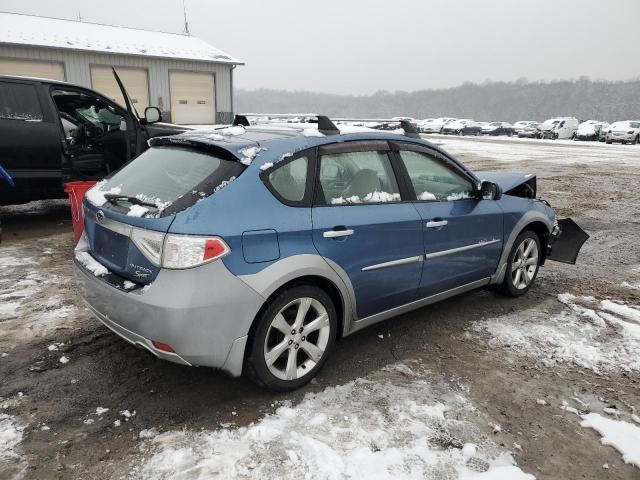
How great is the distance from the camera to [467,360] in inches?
139

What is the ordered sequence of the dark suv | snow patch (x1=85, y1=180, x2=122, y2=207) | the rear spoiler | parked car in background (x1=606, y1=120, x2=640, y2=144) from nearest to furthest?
snow patch (x1=85, y1=180, x2=122, y2=207) < the rear spoiler < the dark suv < parked car in background (x1=606, y1=120, x2=640, y2=144)

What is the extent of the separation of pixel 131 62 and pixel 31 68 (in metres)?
4.15

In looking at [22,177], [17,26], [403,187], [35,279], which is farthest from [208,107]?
[403,187]

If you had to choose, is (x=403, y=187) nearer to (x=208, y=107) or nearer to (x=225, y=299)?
(x=225, y=299)

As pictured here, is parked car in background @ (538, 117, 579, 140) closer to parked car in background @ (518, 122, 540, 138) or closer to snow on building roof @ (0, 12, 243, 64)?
parked car in background @ (518, 122, 540, 138)

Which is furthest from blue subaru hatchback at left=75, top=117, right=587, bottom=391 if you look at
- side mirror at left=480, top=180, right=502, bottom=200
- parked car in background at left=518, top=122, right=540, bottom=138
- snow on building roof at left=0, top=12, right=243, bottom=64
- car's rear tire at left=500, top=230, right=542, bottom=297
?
parked car in background at left=518, top=122, right=540, bottom=138

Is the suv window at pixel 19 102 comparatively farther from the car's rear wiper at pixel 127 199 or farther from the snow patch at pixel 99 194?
the car's rear wiper at pixel 127 199

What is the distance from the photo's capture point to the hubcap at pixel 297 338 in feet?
9.48

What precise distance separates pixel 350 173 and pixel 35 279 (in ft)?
11.2

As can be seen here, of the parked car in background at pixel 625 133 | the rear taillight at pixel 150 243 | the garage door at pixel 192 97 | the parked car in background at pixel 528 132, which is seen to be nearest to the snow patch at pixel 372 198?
the rear taillight at pixel 150 243

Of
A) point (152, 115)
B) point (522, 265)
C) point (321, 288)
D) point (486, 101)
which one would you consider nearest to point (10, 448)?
point (321, 288)

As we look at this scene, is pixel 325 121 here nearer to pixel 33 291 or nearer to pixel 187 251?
pixel 187 251

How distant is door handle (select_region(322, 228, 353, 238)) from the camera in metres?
2.96

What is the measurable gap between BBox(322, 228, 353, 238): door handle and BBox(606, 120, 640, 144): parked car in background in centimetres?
3384
